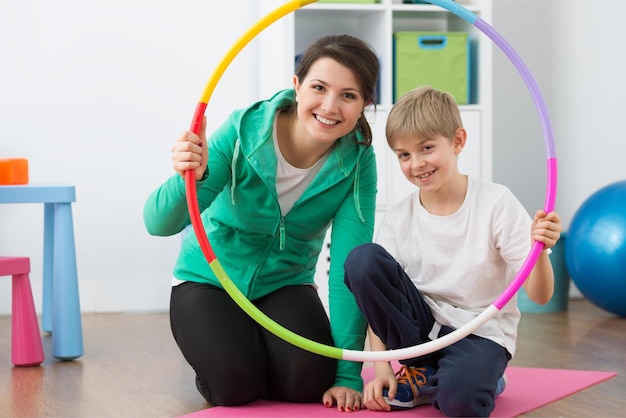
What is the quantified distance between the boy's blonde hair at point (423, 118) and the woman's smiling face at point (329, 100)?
0.31 feet

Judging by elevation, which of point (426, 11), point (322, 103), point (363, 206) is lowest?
point (363, 206)

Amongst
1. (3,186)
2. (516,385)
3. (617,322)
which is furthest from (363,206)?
(617,322)

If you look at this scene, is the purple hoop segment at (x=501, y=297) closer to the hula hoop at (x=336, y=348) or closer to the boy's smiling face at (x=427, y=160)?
the hula hoop at (x=336, y=348)

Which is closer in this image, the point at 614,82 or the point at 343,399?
the point at 343,399

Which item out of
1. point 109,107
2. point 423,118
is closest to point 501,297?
point 423,118

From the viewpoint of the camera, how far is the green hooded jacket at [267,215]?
6.85 ft

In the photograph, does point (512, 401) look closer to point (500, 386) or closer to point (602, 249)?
point (500, 386)

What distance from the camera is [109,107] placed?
368 cm

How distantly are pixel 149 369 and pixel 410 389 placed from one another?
2.94 ft

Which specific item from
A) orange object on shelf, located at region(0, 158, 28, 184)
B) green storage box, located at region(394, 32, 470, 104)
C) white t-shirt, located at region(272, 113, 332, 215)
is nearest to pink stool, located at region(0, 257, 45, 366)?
orange object on shelf, located at region(0, 158, 28, 184)

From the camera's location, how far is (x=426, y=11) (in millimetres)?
3605

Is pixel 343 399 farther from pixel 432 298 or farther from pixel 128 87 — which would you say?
pixel 128 87

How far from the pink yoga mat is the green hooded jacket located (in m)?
0.14

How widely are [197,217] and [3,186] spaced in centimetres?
106
